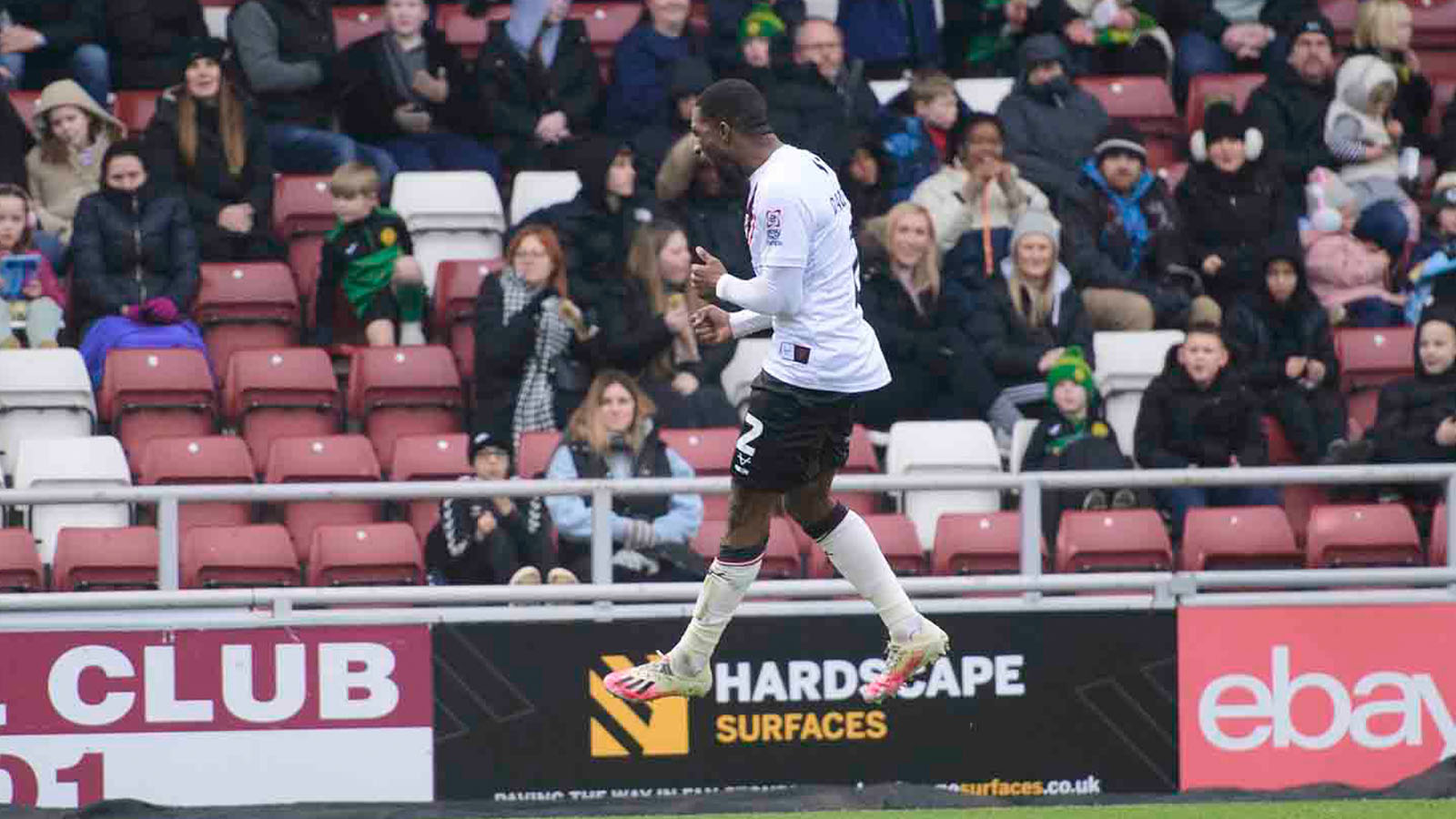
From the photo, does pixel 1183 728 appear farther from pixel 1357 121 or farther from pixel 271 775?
pixel 1357 121

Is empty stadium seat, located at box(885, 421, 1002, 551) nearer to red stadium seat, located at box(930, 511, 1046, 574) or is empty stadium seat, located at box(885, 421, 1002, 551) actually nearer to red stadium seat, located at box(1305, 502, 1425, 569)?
red stadium seat, located at box(930, 511, 1046, 574)

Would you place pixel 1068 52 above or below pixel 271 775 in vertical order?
above

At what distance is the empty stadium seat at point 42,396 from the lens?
41.7 feet

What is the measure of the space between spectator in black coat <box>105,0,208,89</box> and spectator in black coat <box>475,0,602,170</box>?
1.66m

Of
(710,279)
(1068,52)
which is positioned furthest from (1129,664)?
(1068,52)

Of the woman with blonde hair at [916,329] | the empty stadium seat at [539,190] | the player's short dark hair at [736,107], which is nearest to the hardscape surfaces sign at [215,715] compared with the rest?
the player's short dark hair at [736,107]

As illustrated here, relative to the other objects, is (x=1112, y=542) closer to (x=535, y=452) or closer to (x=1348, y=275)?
(x=535, y=452)

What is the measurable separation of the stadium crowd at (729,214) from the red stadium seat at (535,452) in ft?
0.45

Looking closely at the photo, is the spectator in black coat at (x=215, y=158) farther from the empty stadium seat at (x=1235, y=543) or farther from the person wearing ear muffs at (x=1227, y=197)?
the empty stadium seat at (x=1235, y=543)

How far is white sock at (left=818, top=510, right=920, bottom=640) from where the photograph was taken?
909 cm

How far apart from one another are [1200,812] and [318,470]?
452cm

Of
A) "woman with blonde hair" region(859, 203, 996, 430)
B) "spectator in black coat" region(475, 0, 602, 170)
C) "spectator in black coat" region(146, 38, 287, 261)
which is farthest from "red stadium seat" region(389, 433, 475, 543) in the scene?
"spectator in black coat" region(475, 0, 602, 170)

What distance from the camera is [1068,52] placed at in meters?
16.4

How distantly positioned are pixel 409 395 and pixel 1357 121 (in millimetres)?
5983
